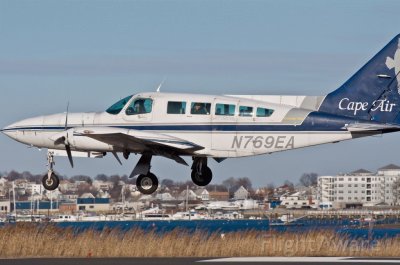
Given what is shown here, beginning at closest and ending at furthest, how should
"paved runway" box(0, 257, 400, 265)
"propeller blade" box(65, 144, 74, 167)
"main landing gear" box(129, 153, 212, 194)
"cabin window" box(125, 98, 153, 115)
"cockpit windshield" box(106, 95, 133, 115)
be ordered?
1. "paved runway" box(0, 257, 400, 265)
2. "cabin window" box(125, 98, 153, 115)
3. "propeller blade" box(65, 144, 74, 167)
4. "cockpit windshield" box(106, 95, 133, 115)
5. "main landing gear" box(129, 153, 212, 194)

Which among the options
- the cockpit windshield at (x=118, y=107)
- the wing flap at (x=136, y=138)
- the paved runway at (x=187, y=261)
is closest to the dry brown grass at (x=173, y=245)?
the wing flap at (x=136, y=138)

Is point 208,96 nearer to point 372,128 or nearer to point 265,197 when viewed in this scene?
point 372,128

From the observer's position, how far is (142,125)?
47.7 meters

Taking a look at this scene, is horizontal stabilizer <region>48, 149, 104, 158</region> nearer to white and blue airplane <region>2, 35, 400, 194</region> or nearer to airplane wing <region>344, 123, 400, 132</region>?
white and blue airplane <region>2, 35, 400, 194</region>

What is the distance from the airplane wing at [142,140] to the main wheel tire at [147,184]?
41.9 inches

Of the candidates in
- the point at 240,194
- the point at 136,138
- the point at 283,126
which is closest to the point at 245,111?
the point at 283,126

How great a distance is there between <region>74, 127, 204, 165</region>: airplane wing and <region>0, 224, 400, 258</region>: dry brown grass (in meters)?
3.19

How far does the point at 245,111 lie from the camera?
46.6m

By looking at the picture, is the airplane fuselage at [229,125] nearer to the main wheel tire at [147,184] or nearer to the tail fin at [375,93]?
the tail fin at [375,93]

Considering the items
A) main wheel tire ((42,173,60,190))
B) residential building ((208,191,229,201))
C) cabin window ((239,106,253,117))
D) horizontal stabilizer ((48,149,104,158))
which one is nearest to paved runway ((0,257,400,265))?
cabin window ((239,106,253,117))

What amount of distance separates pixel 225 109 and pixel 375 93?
19.0 feet

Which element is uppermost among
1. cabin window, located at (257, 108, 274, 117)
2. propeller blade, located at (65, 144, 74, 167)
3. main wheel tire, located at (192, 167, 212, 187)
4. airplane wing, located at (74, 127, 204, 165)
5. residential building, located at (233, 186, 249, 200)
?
residential building, located at (233, 186, 249, 200)

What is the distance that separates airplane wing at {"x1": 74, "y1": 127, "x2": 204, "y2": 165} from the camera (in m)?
46.4

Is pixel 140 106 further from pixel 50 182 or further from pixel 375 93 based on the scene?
pixel 375 93
